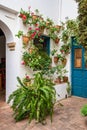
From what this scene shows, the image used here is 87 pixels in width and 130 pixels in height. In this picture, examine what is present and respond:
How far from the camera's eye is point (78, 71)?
550cm

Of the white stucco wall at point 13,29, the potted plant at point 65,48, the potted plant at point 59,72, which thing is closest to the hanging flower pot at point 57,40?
the potted plant at point 65,48

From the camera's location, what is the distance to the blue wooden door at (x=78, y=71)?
17.6ft

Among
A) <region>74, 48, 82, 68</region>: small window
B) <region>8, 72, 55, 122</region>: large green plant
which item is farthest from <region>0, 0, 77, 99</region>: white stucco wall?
<region>74, 48, 82, 68</region>: small window

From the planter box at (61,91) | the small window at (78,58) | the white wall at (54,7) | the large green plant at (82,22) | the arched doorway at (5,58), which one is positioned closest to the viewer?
the large green plant at (82,22)

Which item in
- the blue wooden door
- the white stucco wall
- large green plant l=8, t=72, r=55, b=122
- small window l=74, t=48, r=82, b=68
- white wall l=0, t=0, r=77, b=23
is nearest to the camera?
A: large green plant l=8, t=72, r=55, b=122

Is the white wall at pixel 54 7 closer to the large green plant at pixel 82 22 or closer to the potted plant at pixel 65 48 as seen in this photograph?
the potted plant at pixel 65 48

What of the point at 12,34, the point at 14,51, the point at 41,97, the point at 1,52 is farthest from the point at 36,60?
the point at 1,52

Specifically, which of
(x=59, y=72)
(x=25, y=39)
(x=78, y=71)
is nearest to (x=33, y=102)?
(x=25, y=39)

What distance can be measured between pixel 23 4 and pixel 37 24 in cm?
67

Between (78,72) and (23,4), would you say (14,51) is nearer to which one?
(23,4)

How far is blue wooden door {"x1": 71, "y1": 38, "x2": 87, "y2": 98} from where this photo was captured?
5367 mm

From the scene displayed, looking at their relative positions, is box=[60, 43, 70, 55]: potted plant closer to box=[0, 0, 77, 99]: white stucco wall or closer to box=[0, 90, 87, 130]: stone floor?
box=[0, 0, 77, 99]: white stucco wall

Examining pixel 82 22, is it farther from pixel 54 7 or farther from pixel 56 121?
pixel 54 7

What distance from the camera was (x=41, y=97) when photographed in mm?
3369
